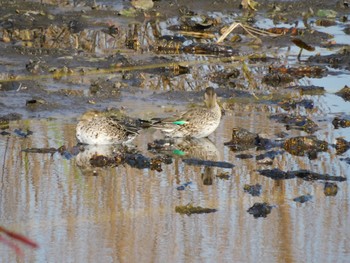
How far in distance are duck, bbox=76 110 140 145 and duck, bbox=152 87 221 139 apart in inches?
19.6

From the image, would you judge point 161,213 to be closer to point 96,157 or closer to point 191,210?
point 191,210

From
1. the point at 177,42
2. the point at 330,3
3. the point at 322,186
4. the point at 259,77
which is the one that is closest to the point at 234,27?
the point at 177,42

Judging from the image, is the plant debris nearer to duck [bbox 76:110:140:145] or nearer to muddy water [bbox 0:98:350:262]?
muddy water [bbox 0:98:350:262]

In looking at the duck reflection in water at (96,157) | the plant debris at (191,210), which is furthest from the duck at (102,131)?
the plant debris at (191,210)

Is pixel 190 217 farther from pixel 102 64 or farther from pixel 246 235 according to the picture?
pixel 102 64

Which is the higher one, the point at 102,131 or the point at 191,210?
the point at 102,131

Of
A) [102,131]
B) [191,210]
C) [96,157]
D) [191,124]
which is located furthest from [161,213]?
[191,124]

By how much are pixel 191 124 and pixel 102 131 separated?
1165 mm

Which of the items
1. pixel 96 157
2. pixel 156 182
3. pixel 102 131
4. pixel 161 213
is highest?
pixel 102 131

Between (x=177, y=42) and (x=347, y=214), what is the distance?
8.48 metres

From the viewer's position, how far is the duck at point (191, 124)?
1177cm

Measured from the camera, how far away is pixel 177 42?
17094 mm

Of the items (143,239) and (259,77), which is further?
(259,77)

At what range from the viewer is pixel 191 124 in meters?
11.9
